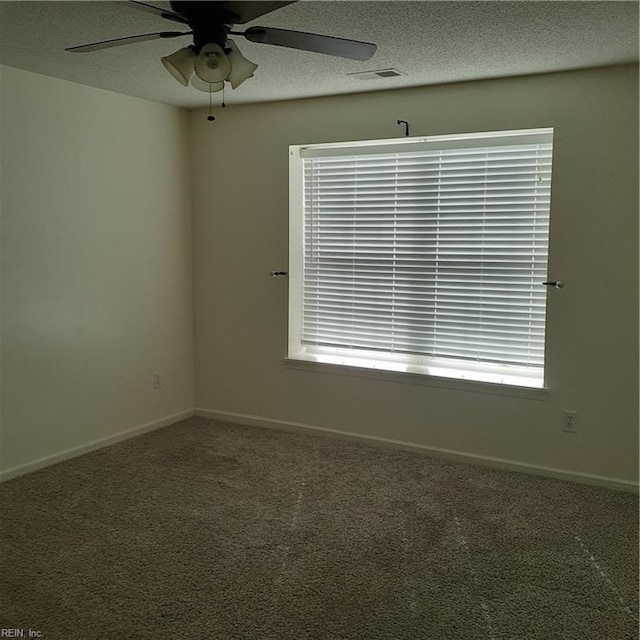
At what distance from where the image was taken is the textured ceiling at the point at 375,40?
2.55 meters

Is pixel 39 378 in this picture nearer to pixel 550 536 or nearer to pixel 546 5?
pixel 550 536

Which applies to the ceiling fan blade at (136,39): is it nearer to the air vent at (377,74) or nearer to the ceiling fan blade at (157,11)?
the ceiling fan blade at (157,11)

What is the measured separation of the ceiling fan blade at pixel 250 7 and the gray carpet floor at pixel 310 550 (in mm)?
2124

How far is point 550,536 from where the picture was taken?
305cm

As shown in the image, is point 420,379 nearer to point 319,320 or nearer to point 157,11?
point 319,320

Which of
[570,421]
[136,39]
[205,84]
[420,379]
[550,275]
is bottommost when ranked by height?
[570,421]

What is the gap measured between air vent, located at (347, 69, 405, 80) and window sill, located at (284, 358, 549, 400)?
1.80 meters

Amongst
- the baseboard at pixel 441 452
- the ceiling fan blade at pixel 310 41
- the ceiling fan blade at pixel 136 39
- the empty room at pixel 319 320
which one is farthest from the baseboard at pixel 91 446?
the ceiling fan blade at pixel 310 41

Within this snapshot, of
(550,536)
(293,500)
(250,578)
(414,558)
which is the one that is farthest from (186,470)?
(550,536)

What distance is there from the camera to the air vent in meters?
3.52

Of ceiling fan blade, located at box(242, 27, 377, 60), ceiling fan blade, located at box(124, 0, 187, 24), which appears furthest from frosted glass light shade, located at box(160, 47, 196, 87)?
ceiling fan blade, located at box(242, 27, 377, 60)

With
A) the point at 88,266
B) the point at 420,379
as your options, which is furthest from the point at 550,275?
the point at 88,266

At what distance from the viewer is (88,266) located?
13.4ft

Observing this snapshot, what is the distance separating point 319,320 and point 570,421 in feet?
5.89
